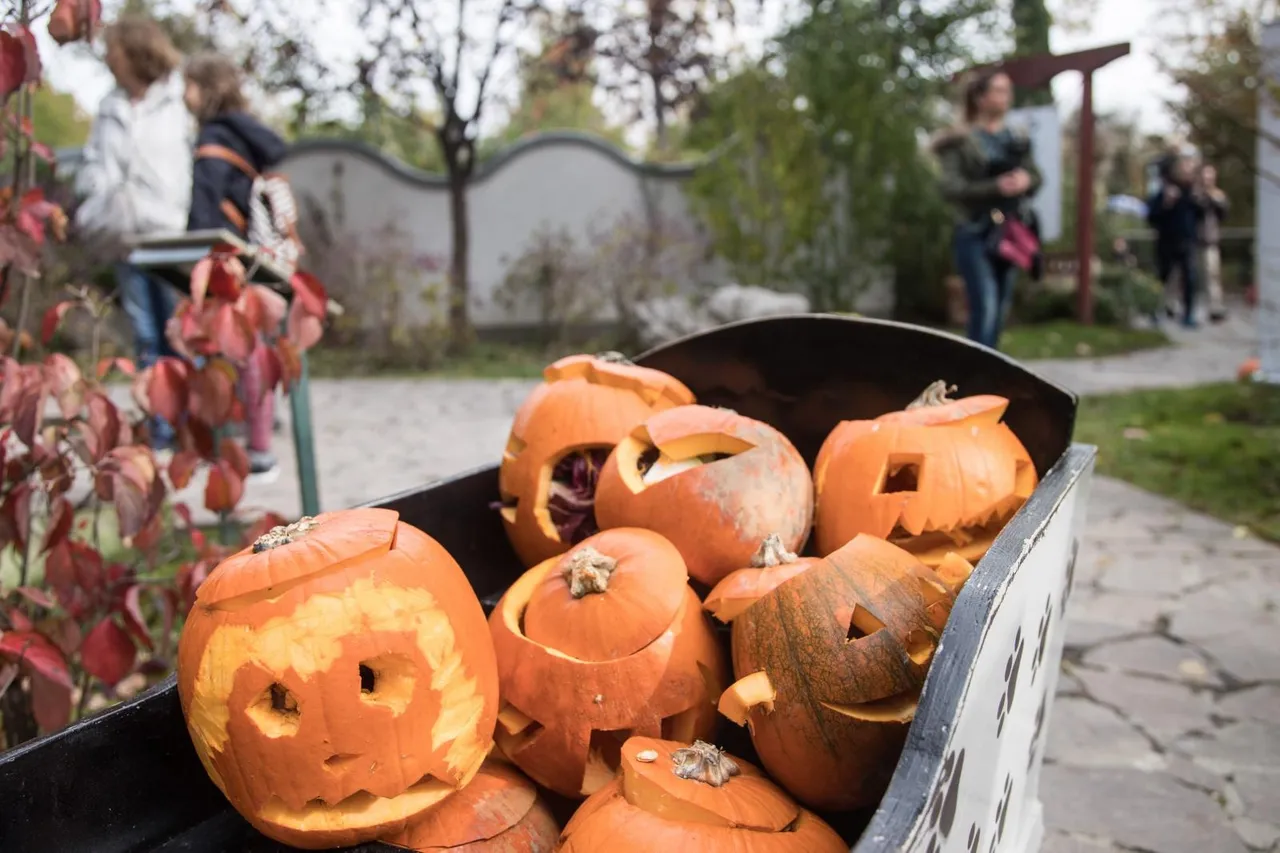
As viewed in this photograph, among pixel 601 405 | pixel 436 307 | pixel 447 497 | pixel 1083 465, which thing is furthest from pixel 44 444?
pixel 436 307

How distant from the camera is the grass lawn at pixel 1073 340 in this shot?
32.2 feet

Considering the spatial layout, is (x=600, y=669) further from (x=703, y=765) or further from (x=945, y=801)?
(x=945, y=801)

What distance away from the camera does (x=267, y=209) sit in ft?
16.0

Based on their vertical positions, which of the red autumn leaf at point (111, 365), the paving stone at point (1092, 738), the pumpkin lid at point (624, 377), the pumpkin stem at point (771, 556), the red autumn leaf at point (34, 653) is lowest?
the paving stone at point (1092, 738)

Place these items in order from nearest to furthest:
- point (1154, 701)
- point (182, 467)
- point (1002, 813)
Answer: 1. point (1002, 813)
2. point (182, 467)
3. point (1154, 701)

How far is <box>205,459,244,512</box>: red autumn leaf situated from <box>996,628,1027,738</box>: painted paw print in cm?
167

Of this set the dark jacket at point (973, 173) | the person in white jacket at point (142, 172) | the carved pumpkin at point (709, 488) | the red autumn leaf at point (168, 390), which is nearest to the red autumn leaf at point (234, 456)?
the red autumn leaf at point (168, 390)

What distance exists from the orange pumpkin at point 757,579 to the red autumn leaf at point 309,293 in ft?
4.29

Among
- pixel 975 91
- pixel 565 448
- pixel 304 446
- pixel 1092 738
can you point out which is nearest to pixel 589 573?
pixel 565 448

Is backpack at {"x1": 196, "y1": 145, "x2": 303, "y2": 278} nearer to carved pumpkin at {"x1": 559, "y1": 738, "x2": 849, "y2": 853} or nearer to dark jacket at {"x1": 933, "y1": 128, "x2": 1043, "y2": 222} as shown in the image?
carved pumpkin at {"x1": 559, "y1": 738, "x2": 849, "y2": 853}

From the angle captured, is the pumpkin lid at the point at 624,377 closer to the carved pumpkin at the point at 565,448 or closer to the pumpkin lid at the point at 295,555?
the carved pumpkin at the point at 565,448

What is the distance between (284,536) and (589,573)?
0.42 meters

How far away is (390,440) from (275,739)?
17.6 ft

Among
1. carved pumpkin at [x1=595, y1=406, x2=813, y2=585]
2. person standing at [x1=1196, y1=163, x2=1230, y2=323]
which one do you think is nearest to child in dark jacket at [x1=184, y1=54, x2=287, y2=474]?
carved pumpkin at [x1=595, y1=406, x2=813, y2=585]
